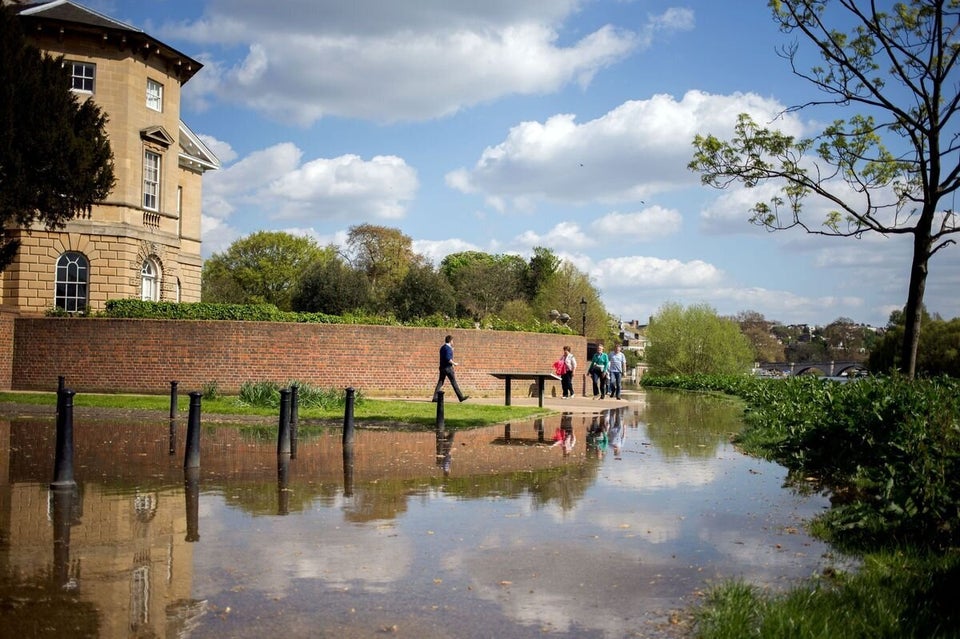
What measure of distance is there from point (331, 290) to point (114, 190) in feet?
84.7

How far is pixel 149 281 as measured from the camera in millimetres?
34344

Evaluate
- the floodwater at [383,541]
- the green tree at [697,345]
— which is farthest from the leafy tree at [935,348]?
the floodwater at [383,541]

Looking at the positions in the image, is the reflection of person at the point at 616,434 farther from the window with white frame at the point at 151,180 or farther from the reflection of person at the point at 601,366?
the window with white frame at the point at 151,180

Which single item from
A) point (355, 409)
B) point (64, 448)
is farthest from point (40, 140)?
point (64, 448)

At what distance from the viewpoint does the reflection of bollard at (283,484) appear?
362 inches

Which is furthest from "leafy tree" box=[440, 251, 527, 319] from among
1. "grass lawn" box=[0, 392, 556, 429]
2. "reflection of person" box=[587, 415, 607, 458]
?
"reflection of person" box=[587, 415, 607, 458]

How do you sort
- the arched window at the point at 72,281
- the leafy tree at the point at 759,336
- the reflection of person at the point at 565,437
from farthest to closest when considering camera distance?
the leafy tree at the point at 759,336 < the arched window at the point at 72,281 < the reflection of person at the point at 565,437

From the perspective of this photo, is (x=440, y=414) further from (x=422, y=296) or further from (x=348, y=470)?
(x=422, y=296)

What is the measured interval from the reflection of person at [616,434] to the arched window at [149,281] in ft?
63.9

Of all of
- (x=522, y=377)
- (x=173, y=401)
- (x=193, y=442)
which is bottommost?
(x=193, y=442)

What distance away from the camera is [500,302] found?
76875 mm

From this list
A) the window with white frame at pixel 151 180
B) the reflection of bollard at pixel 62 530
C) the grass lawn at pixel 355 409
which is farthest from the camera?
the window with white frame at pixel 151 180

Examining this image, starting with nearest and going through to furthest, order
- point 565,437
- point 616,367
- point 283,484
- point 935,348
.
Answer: point 283,484 → point 565,437 → point 616,367 → point 935,348

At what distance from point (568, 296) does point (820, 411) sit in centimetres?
6145
